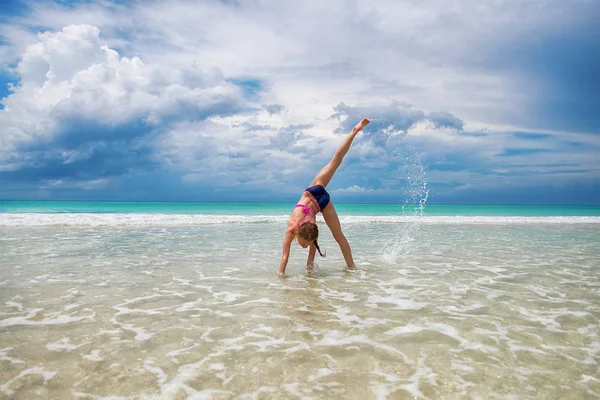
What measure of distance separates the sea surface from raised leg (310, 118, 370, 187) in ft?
6.56

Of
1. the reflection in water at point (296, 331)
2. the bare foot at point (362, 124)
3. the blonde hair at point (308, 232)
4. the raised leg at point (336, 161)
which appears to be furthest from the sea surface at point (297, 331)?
the bare foot at point (362, 124)

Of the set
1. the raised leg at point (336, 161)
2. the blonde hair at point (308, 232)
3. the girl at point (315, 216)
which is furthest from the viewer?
the raised leg at point (336, 161)

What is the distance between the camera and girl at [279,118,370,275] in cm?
788

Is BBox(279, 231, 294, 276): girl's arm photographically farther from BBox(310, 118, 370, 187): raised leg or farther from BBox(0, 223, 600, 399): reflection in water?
BBox(310, 118, 370, 187): raised leg

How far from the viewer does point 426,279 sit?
7.78 m

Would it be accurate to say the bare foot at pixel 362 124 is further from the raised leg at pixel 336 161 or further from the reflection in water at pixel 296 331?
the reflection in water at pixel 296 331

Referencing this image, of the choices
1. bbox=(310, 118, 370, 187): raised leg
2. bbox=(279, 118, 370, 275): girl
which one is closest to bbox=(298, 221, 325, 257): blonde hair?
bbox=(279, 118, 370, 275): girl

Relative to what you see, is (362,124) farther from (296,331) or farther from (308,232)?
(296,331)

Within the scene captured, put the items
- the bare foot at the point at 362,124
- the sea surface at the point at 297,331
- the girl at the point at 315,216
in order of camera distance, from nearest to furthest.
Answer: the sea surface at the point at 297,331
the girl at the point at 315,216
the bare foot at the point at 362,124

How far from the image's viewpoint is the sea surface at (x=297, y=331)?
349 centimetres

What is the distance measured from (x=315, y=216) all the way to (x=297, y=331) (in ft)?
12.7

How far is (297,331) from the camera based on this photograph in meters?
4.80

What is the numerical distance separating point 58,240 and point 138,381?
1279 cm

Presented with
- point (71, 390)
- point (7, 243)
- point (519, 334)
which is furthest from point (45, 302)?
point (7, 243)
